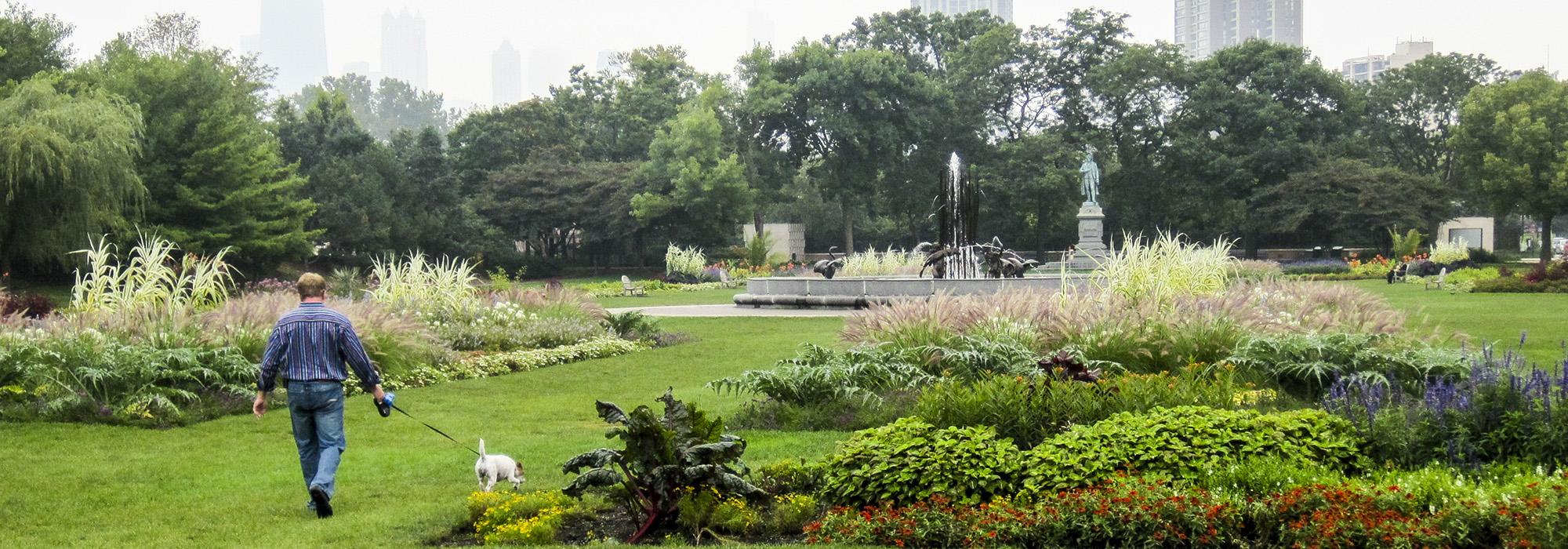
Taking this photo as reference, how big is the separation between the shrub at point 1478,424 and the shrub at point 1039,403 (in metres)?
0.90

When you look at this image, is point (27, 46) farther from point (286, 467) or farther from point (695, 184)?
point (286, 467)

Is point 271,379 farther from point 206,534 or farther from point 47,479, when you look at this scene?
point 47,479

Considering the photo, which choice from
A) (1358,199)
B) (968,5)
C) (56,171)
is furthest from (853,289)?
(968,5)

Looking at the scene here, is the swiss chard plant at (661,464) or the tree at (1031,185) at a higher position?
the tree at (1031,185)

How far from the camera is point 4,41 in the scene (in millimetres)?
33438

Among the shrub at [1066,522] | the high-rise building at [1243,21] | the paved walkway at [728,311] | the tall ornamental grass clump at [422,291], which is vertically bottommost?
the paved walkway at [728,311]

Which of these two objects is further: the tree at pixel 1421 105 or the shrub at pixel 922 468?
the tree at pixel 1421 105

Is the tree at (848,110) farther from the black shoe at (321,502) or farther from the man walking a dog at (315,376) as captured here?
the black shoe at (321,502)

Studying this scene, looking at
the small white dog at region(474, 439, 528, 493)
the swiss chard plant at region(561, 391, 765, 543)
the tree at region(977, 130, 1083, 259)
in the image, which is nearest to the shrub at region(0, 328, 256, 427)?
the small white dog at region(474, 439, 528, 493)

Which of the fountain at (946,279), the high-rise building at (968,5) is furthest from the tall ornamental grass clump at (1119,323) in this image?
the high-rise building at (968,5)

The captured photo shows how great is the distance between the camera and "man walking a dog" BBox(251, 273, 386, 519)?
19.5 ft

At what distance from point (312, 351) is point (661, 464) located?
2004 millimetres

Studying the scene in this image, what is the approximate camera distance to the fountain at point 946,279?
19.9 meters

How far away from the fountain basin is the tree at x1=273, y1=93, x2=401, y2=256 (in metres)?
22.8
